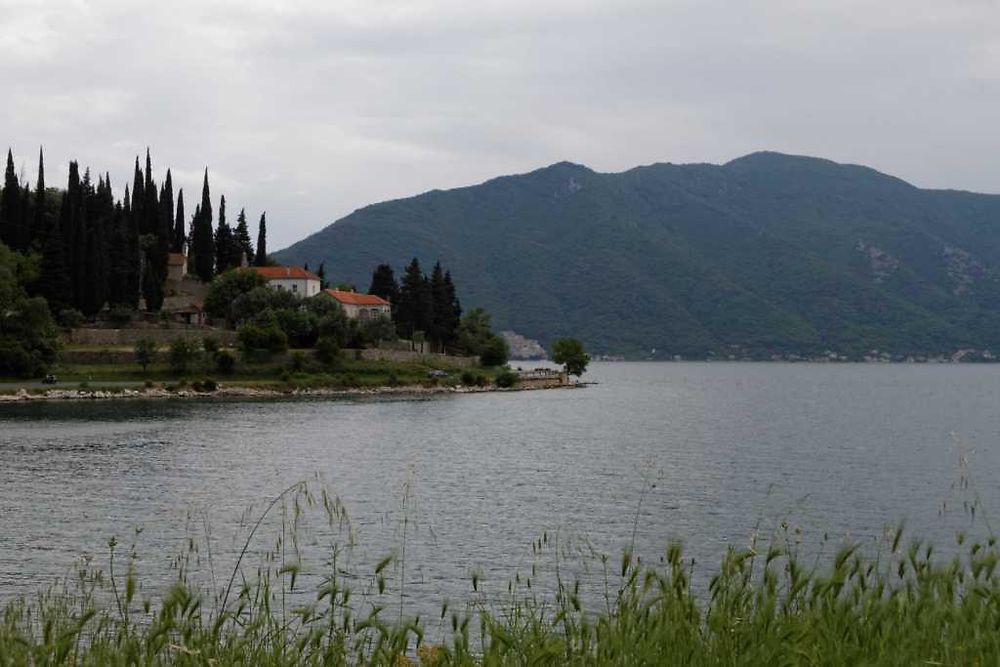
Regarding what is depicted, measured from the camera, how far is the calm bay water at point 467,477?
30453mm

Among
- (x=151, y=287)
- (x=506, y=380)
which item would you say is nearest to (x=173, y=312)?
(x=151, y=287)

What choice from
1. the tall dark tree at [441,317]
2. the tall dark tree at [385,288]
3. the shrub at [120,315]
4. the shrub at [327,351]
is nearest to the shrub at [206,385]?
the shrub at [120,315]

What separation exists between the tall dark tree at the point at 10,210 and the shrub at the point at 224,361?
24.0m

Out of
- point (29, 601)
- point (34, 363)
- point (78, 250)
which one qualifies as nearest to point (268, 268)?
point (78, 250)

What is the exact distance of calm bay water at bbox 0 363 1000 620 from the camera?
99.9 feet

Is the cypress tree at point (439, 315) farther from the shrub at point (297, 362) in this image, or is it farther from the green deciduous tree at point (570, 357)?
the shrub at point (297, 362)

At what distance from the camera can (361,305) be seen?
13238 cm

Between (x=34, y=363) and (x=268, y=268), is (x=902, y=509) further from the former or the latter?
(x=268, y=268)

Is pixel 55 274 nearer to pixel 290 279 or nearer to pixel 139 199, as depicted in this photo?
pixel 139 199

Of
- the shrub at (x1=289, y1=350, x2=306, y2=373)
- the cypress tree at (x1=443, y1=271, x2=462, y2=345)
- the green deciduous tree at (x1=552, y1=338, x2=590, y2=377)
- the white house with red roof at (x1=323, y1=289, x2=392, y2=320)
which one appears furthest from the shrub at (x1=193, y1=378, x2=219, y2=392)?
the green deciduous tree at (x1=552, y1=338, x2=590, y2=377)

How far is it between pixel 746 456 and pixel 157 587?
132ft

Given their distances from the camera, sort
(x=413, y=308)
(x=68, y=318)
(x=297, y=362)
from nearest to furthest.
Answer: (x=68, y=318) < (x=297, y=362) < (x=413, y=308)

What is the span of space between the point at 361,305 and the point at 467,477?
87.2m

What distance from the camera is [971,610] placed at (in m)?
9.85
